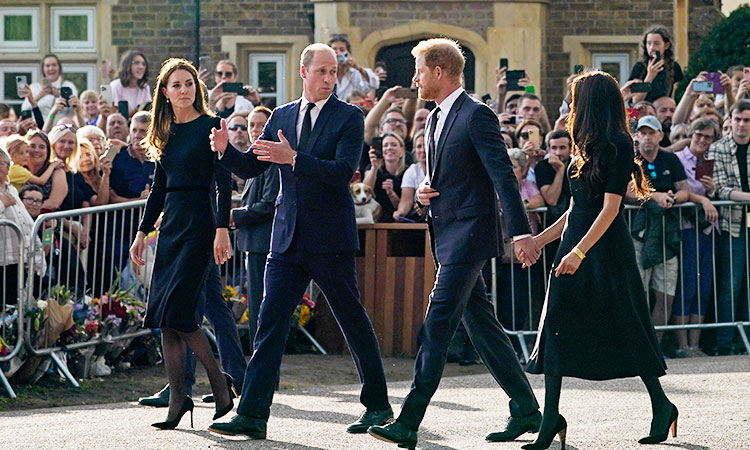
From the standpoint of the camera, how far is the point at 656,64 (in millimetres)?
14414

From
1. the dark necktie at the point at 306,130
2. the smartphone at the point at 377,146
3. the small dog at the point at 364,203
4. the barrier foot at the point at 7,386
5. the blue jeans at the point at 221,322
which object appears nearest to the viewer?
the dark necktie at the point at 306,130

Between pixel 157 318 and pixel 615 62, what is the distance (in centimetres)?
1643

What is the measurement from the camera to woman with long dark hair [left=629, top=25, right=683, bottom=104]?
14398mm

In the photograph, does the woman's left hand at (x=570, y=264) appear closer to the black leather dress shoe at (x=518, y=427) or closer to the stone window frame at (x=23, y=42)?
the black leather dress shoe at (x=518, y=427)

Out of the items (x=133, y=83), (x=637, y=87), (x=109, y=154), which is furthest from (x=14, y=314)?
(x=637, y=87)

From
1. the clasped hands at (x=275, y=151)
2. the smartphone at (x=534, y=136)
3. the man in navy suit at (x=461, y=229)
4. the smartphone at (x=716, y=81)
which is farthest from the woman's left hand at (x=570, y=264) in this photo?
the smartphone at (x=716, y=81)

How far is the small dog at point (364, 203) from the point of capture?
12539mm

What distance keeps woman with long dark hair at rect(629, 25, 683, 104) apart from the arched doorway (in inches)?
301

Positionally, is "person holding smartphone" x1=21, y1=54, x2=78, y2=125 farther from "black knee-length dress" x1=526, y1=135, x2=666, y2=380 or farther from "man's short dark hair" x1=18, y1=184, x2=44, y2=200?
"black knee-length dress" x1=526, y1=135, x2=666, y2=380

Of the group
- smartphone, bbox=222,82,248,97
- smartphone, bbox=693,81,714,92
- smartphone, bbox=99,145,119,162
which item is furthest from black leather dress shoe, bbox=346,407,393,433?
smartphone, bbox=693,81,714,92

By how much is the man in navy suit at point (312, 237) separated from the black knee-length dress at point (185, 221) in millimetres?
387

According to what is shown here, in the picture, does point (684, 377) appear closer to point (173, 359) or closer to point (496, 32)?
point (173, 359)

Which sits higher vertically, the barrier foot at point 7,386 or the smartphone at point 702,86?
the smartphone at point 702,86

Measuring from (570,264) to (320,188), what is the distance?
1.34 m
